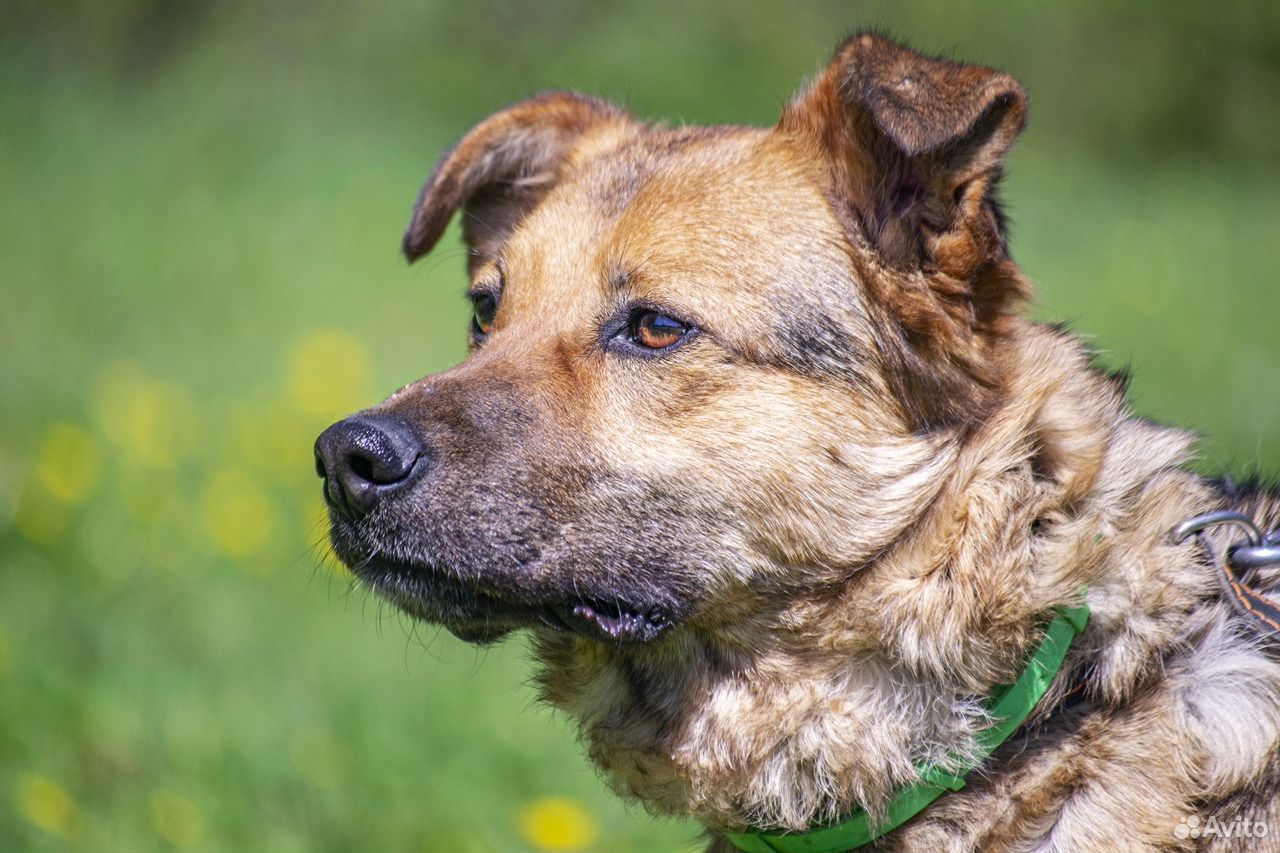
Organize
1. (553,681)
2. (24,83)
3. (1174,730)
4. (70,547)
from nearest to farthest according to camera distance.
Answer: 1. (1174,730)
2. (553,681)
3. (70,547)
4. (24,83)

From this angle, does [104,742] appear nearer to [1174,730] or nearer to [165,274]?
[1174,730]

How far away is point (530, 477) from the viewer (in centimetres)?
299

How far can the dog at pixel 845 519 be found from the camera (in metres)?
2.78

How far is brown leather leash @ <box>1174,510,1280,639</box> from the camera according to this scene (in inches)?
109

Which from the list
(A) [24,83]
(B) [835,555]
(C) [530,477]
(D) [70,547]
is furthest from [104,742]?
(A) [24,83]

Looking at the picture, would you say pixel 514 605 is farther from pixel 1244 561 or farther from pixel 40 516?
pixel 40 516

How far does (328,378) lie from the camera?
311 inches

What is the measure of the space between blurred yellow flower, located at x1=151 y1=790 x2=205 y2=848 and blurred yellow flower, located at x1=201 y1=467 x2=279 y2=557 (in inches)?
80.0

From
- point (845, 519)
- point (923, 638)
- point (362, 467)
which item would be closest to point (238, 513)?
point (362, 467)

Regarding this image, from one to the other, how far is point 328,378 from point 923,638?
580 cm

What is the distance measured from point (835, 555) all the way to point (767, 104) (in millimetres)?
15068

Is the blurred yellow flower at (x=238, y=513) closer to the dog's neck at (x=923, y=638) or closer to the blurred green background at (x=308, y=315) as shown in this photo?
the blurred green background at (x=308, y=315)

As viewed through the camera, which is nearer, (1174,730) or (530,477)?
(1174,730)

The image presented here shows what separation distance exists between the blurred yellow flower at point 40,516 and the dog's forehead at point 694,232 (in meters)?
3.58
